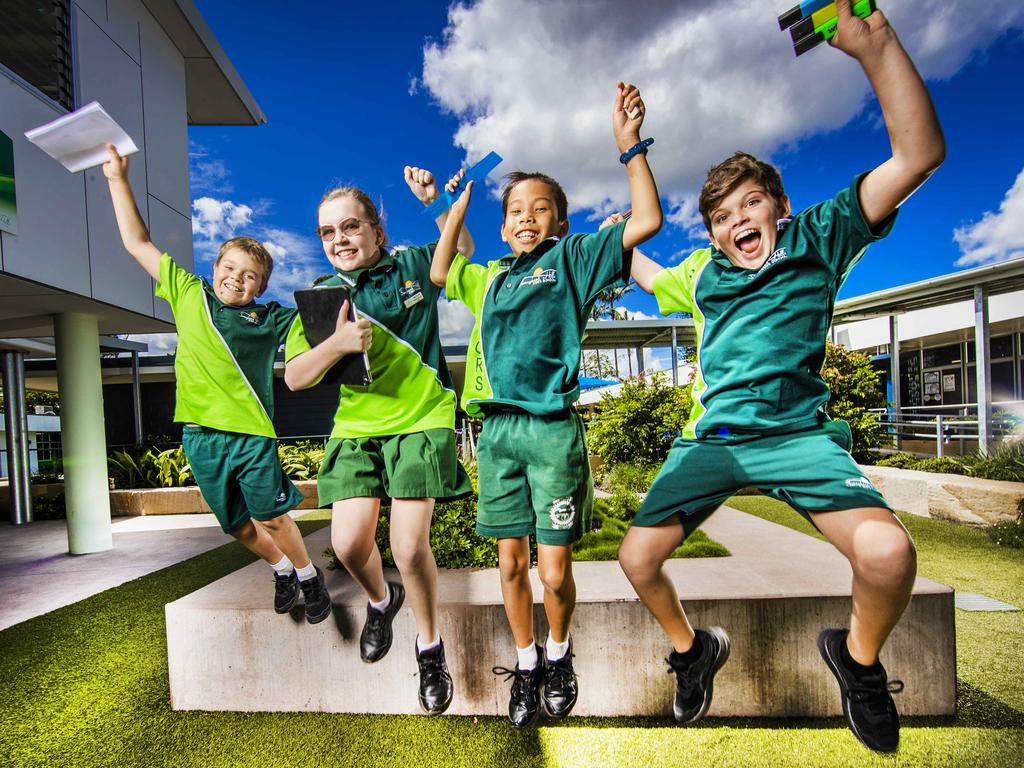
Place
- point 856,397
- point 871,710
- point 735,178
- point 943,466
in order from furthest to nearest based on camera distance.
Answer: point 856,397 → point 943,466 → point 735,178 → point 871,710

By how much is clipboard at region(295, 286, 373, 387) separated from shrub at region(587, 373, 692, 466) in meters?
6.54

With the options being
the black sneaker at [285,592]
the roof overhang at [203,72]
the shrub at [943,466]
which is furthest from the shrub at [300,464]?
the shrub at [943,466]

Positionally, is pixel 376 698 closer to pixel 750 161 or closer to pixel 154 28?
pixel 750 161

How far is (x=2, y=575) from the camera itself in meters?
6.05

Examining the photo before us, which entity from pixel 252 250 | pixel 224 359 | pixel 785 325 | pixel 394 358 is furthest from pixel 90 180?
pixel 785 325

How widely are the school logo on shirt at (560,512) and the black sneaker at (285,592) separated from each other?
1.58 metres

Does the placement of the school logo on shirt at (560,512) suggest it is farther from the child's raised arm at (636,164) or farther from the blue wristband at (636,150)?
the blue wristband at (636,150)

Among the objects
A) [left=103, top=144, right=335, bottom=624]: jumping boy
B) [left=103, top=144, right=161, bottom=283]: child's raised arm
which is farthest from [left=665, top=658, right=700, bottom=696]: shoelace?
[left=103, top=144, right=161, bottom=283]: child's raised arm

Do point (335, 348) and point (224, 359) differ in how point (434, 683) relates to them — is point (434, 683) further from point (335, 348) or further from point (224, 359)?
point (224, 359)

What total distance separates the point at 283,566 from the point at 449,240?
1.92 m

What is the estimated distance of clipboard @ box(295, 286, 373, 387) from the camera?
88.4 inches

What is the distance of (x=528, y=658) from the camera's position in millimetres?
2297

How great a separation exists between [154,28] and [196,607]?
25.3ft

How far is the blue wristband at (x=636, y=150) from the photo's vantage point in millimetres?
1989
